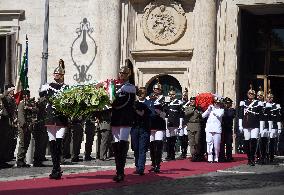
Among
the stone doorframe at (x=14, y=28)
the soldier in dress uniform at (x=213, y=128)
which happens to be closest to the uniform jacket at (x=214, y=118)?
the soldier in dress uniform at (x=213, y=128)

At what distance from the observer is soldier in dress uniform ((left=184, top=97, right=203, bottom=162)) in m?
16.4

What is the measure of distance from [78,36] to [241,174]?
492 inches

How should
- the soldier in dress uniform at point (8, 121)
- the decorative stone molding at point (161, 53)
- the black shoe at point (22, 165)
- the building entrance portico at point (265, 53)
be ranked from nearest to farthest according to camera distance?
1. the soldier in dress uniform at point (8, 121)
2. the black shoe at point (22, 165)
3. the decorative stone molding at point (161, 53)
4. the building entrance portico at point (265, 53)

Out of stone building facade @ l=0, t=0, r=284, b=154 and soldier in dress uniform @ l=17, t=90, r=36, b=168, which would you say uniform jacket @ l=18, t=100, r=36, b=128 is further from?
stone building facade @ l=0, t=0, r=284, b=154

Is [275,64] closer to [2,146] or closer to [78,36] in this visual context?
[78,36]

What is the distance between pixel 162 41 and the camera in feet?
73.7

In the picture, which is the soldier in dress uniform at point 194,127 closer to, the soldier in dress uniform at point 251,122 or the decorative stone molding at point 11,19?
the soldier in dress uniform at point 251,122

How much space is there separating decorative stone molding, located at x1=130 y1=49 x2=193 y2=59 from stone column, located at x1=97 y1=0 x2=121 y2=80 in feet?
2.78

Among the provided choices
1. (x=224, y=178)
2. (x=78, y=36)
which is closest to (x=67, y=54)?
(x=78, y=36)

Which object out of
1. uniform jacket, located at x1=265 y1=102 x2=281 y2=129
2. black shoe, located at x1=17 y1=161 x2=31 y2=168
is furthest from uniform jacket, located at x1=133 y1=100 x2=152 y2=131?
uniform jacket, located at x1=265 y1=102 x2=281 y2=129

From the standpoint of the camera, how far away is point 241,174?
12.2 metres

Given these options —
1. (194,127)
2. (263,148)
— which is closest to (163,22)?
(194,127)

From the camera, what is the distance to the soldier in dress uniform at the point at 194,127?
1638cm

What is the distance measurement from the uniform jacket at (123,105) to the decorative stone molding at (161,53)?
11784 millimetres
